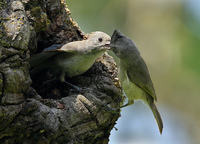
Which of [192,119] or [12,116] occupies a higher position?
[12,116]

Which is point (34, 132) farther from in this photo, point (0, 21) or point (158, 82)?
point (158, 82)

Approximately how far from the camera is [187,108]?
24.3ft

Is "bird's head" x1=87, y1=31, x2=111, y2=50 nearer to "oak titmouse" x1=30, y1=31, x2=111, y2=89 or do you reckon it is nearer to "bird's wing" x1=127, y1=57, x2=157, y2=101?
"oak titmouse" x1=30, y1=31, x2=111, y2=89

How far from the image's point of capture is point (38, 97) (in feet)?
12.3

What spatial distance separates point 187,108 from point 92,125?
4.10 metres

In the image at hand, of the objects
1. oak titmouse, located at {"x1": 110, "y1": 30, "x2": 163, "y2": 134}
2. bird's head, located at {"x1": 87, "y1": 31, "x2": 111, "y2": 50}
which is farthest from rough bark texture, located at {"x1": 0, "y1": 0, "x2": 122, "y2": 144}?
bird's head, located at {"x1": 87, "y1": 31, "x2": 111, "y2": 50}

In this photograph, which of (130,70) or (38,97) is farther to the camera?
(130,70)

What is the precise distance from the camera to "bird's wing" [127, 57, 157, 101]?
459 cm

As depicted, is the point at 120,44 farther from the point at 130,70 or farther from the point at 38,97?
the point at 38,97

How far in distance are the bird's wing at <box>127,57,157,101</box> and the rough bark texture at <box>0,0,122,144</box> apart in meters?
0.25

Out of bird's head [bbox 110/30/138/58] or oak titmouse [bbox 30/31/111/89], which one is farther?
oak titmouse [bbox 30/31/111/89]

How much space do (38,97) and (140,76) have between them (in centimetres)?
163

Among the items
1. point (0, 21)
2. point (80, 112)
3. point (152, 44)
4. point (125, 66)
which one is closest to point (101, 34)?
point (125, 66)

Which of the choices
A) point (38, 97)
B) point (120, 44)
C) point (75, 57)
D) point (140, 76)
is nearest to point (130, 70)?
point (140, 76)
